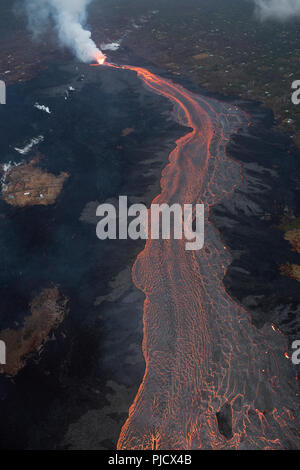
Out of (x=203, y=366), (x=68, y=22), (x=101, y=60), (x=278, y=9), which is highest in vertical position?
(x=278, y=9)

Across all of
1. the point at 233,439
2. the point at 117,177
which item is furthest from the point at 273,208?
the point at 233,439

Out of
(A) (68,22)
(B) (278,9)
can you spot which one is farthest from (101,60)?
(B) (278,9)

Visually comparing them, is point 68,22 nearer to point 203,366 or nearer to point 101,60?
point 101,60

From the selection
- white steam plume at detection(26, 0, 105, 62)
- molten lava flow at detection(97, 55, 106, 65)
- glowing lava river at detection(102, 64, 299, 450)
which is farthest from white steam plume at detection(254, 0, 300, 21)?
glowing lava river at detection(102, 64, 299, 450)

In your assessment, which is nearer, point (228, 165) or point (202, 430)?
point (202, 430)

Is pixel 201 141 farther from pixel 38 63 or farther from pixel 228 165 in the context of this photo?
pixel 38 63

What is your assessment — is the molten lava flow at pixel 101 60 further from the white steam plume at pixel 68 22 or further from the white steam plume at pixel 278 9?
the white steam plume at pixel 278 9
